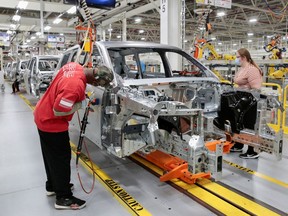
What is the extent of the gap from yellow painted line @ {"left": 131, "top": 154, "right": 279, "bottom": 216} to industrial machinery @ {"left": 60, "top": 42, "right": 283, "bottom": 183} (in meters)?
0.13

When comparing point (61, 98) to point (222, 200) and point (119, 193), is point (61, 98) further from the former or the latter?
point (222, 200)

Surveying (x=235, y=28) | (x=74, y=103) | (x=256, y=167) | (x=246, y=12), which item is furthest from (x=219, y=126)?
(x=235, y=28)

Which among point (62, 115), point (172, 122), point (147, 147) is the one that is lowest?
point (147, 147)

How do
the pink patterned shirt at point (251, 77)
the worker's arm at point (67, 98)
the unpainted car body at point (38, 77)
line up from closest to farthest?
the worker's arm at point (67, 98) → the pink patterned shirt at point (251, 77) → the unpainted car body at point (38, 77)

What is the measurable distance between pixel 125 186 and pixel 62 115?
140cm

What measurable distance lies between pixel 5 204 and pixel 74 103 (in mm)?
1486

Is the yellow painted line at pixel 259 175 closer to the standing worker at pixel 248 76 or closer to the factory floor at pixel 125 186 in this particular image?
the factory floor at pixel 125 186

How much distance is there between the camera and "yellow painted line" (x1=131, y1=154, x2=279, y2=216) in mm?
2994

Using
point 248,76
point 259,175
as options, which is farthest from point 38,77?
point 259,175

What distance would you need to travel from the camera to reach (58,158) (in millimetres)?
2975

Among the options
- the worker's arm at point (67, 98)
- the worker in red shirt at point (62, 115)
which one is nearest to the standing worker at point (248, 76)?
the worker in red shirt at point (62, 115)

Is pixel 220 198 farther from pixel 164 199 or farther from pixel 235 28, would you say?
pixel 235 28

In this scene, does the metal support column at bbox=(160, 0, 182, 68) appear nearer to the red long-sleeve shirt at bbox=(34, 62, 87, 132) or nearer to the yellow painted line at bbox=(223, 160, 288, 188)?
the yellow painted line at bbox=(223, 160, 288, 188)

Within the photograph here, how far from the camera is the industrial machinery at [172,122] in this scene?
283 centimetres
